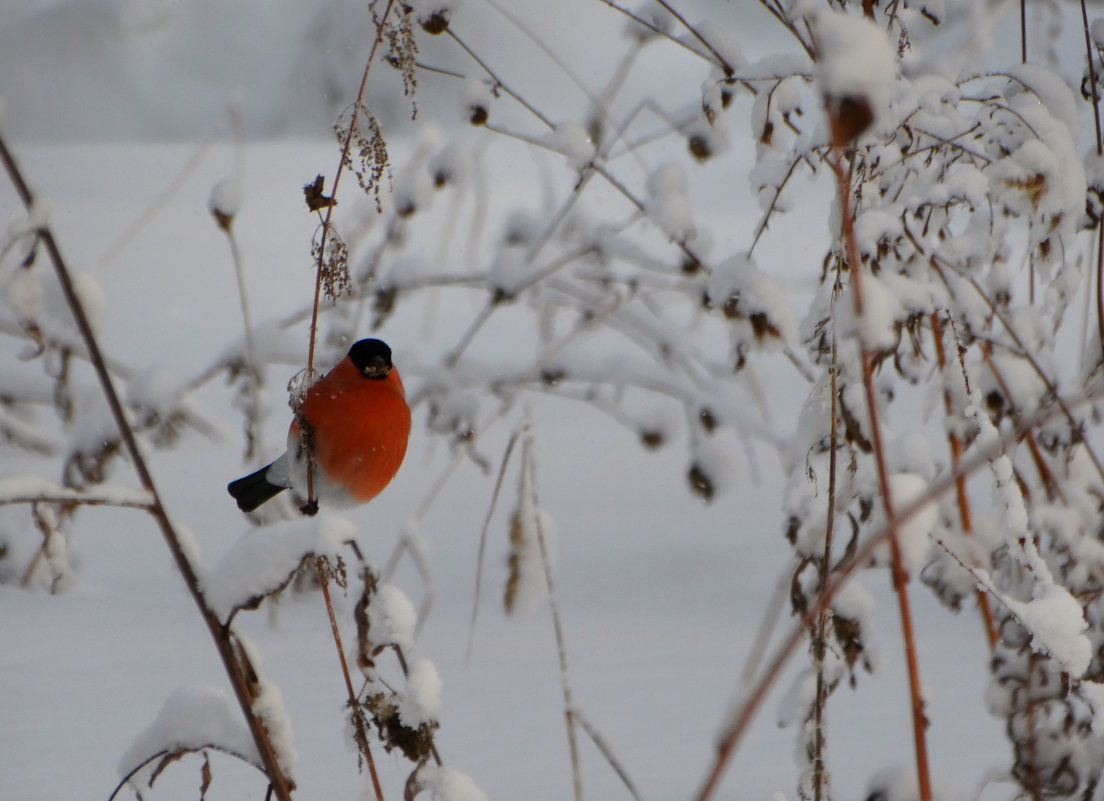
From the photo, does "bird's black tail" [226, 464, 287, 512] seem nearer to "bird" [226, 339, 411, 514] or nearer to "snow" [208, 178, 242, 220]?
"bird" [226, 339, 411, 514]

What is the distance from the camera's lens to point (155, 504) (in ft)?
1.67

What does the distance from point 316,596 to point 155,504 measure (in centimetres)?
62

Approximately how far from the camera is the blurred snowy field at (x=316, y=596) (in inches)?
42.8

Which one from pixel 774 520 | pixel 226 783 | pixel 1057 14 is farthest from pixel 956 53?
pixel 226 783

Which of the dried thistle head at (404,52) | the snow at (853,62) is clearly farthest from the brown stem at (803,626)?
the dried thistle head at (404,52)

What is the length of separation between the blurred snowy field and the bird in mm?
165

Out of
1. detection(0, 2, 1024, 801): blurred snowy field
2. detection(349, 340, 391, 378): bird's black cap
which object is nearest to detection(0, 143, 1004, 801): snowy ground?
detection(0, 2, 1024, 801): blurred snowy field

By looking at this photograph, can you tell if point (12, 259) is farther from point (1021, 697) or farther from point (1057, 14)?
point (1057, 14)

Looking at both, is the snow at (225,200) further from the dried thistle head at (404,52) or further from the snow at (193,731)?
the snow at (193,731)

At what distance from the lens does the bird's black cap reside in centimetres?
66

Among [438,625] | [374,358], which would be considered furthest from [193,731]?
[438,625]

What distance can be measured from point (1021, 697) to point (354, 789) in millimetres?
667

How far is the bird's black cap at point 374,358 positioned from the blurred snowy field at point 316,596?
0.20 meters

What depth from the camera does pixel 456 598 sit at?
153 cm
